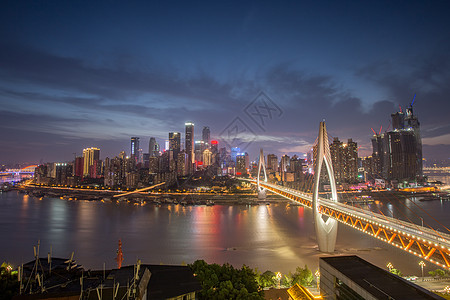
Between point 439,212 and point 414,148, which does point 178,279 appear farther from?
point 414,148

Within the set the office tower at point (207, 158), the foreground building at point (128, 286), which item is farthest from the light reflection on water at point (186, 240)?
the office tower at point (207, 158)

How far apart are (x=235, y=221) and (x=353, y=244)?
7073 millimetres

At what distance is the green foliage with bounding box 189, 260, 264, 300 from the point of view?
4145mm

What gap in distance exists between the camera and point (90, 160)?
5459 centimetres

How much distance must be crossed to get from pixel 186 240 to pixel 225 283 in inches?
290

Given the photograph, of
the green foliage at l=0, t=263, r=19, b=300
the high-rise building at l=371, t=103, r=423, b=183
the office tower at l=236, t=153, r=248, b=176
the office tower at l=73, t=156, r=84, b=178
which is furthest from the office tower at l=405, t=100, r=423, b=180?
the office tower at l=73, t=156, r=84, b=178

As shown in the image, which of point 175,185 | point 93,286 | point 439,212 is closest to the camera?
point 93,286

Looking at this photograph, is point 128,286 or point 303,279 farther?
point 303,279

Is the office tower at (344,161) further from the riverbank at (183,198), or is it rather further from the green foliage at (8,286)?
the green foliage at (8,286)

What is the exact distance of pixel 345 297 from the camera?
155 inches

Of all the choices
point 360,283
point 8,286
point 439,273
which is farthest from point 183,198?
point 360,283

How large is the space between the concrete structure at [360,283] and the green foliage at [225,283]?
1.13 m

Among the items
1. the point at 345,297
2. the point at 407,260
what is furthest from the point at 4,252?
the point at 407,260

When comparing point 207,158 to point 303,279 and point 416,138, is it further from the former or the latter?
point 303,279
